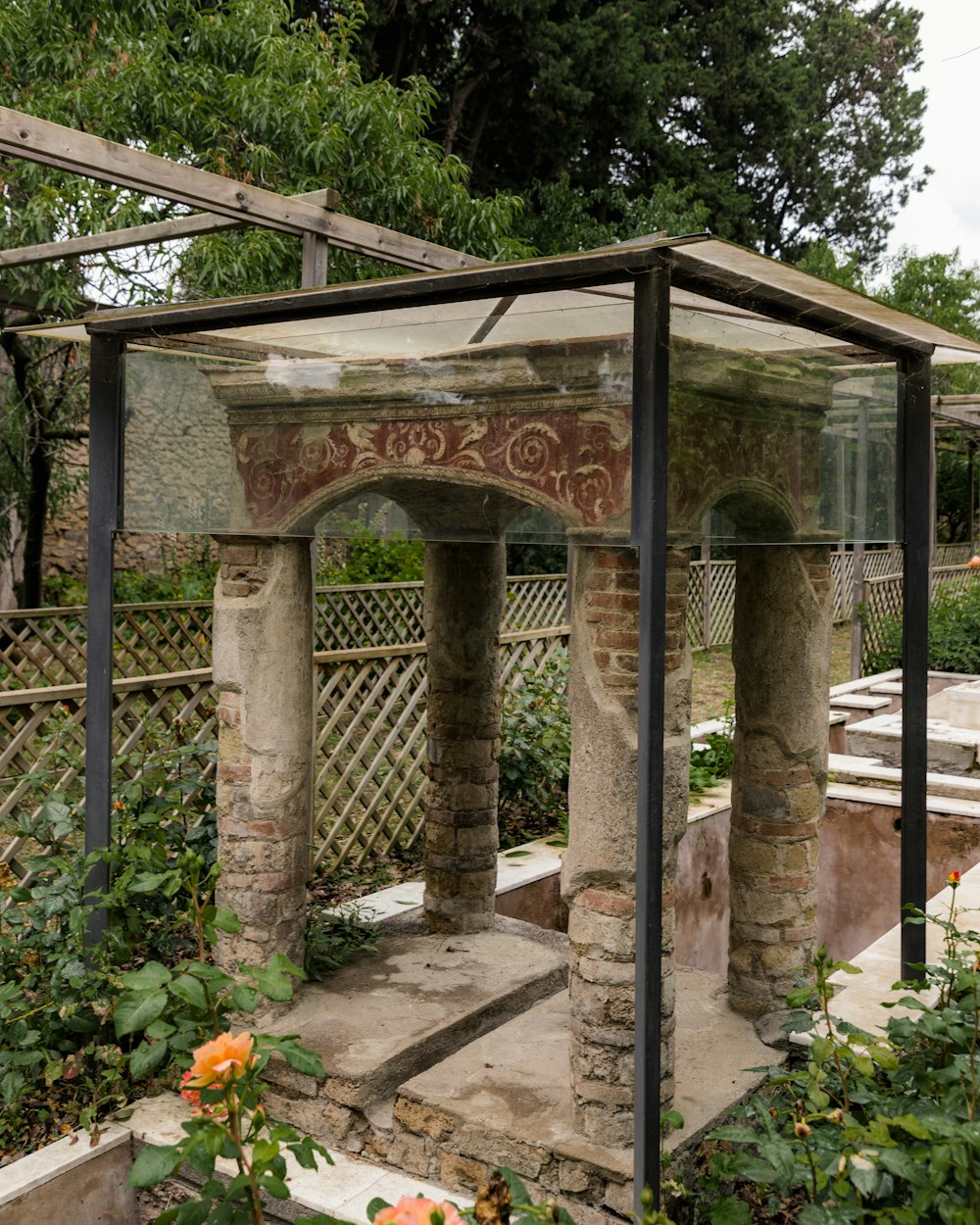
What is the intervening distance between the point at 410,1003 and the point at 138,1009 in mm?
1313

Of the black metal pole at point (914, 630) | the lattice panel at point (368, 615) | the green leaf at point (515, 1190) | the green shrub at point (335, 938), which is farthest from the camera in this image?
the lattice panel at point (368, 615)

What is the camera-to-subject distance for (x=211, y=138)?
26.3 feet

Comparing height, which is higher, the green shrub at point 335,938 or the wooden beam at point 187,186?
the wooden beam at point 187,186

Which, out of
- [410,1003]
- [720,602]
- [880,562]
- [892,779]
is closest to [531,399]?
[410,1003]

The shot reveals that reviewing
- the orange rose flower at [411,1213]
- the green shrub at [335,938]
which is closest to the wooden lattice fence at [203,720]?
the green shrub at [335,938]

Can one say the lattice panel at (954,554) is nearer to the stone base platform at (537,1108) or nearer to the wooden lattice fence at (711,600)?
the wooden lattice fence at (711,600)

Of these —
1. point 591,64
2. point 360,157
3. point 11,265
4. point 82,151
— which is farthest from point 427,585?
point 591,64

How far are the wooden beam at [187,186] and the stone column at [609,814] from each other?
Answer: 245 cm

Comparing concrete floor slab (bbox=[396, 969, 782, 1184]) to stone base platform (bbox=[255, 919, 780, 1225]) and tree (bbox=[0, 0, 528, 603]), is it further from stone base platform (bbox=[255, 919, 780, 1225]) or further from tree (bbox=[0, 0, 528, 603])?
tree (bbox=[0, 0, 528, 603])

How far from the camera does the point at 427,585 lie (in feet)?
14.7

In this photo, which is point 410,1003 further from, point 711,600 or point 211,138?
point 711,600

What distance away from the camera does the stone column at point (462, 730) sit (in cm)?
441

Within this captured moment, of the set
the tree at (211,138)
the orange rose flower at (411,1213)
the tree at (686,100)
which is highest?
the tree at (686,100)

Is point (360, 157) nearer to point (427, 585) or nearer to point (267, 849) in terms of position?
point (427, 585)
